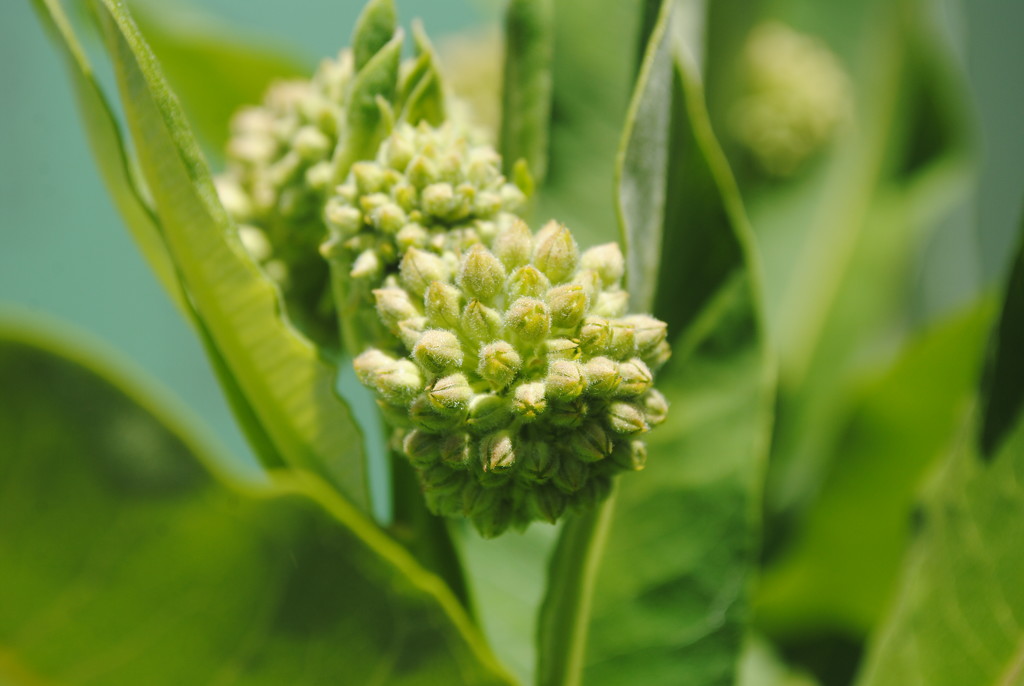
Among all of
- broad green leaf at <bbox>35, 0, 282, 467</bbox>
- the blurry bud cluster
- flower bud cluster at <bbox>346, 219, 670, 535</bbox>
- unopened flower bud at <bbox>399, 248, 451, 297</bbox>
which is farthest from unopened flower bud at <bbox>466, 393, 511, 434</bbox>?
the blurry bud cluster

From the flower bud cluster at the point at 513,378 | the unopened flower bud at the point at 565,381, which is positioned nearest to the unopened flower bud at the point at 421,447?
the flower bud cluster at the point at 513,378

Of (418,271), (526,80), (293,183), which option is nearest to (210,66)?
(293,183)

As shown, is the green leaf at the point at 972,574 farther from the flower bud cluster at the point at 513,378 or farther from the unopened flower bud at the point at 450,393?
the unopened flower bud at the point at 450,393

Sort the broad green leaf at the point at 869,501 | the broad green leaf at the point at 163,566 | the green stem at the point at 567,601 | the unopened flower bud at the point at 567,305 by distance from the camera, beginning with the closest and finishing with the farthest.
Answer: the broad green leaf at the point at 163,566 < the unopened flower bud at the point at 567,305 < the green stem at the point at 567,601 < the broad green leaf at the point at 869,501

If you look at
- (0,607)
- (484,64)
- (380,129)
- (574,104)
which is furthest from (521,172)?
(484,64)

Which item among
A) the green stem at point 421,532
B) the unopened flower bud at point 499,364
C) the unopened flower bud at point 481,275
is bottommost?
the green stem at point 421,532

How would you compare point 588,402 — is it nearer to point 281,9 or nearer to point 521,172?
point 521,172
